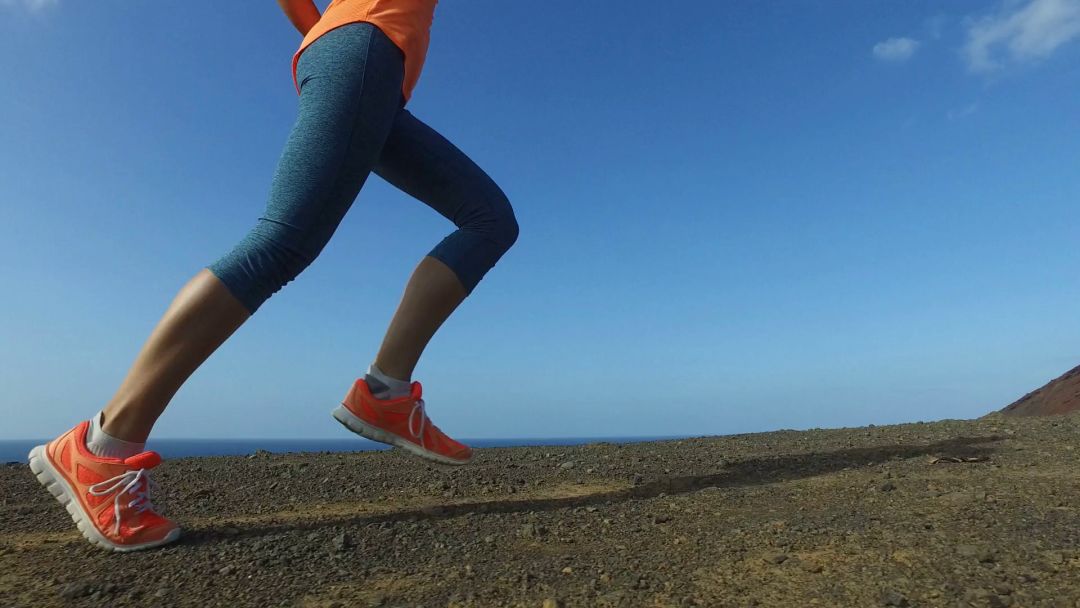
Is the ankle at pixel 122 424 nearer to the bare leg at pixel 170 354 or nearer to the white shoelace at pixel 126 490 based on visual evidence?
the bare leg at pixel 170 354

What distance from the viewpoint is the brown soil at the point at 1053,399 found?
6073 mm

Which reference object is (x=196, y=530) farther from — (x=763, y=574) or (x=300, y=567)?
(x=763, y=574)

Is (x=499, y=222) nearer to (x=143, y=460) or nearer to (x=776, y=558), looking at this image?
(x=143, y=460)

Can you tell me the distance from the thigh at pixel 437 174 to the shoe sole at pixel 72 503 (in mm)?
1676

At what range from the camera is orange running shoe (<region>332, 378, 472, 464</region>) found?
2627 mm

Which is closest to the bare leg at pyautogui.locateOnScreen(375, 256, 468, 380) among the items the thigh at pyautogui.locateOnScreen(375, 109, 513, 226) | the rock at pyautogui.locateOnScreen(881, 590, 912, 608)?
the thigh at pyautogui.locateOnScreen(375, 109, 513, 226)

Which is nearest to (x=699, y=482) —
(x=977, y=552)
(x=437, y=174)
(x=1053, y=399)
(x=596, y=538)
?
(x=596, y=538)

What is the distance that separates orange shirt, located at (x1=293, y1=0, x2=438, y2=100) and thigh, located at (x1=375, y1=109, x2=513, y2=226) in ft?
1.03

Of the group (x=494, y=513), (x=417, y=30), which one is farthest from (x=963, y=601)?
(x=417, y=30)

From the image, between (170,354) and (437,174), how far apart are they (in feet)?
4.43

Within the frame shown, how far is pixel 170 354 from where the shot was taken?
2.05 m

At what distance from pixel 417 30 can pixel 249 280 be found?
45.4 inches

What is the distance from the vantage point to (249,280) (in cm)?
213

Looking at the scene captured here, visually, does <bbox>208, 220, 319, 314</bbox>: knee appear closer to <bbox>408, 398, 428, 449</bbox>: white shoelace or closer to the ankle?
the ankle
